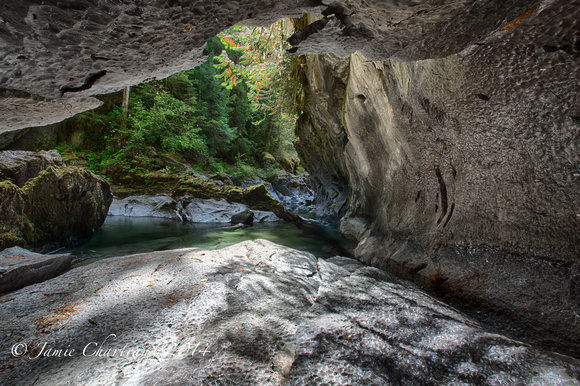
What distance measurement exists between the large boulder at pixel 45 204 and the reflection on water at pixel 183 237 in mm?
500

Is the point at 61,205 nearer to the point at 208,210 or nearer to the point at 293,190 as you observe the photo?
the point at 208,210

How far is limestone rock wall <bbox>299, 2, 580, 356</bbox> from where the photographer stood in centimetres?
174

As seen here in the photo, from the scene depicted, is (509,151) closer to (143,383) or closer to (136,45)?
(136,45)

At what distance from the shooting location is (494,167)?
249cm

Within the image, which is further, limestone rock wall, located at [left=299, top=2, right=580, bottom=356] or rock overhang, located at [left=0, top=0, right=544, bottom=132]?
limestone rock wall, located at [left=299, top=2, right=580, bottom=356]

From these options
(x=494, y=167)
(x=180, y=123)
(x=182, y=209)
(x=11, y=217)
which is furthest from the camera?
(x=180, y=123)

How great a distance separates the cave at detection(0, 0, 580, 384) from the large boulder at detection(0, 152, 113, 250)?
2.79 metres

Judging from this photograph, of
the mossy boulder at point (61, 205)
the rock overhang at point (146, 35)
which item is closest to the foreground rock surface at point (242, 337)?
the rock overhang at point (146, 35)

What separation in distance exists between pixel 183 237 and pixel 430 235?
258 inches

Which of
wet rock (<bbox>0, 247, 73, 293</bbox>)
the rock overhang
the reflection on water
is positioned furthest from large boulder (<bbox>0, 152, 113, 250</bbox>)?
the rock overhang

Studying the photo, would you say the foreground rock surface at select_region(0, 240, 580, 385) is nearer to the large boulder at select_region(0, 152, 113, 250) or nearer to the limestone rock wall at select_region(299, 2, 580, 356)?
the limestone rock wall at select_region(299, 2, 580, 356)

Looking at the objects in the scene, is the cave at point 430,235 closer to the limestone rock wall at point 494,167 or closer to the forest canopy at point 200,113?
the limestone rock wall at point 494,167

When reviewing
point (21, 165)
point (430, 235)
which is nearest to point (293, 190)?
point (21, 165)

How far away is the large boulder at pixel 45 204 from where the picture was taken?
3.95 m
